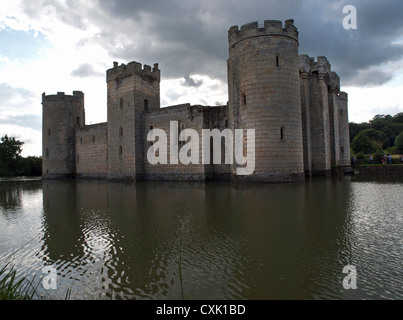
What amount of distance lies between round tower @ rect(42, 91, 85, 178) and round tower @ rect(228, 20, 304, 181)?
69.0 feet

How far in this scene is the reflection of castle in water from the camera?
3.76m

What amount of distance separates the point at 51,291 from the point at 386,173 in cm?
2306

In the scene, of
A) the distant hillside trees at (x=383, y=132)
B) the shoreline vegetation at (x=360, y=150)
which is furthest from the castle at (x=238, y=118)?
the distant hillside trees at (x=383, y=132)

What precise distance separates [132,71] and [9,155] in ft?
60.3

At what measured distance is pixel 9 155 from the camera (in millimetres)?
31094

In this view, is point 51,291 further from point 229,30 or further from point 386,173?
point 386,173

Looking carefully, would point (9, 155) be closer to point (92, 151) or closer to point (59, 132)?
point (59, 132)

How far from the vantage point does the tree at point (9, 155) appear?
101 feet

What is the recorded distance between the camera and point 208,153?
2036 centimetres

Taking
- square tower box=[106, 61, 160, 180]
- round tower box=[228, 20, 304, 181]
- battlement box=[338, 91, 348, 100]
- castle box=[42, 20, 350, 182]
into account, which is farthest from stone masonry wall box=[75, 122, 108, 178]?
battlement box=[338, 91, 348, 100]

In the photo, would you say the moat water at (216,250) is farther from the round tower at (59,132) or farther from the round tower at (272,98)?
the round tower at (59,132)

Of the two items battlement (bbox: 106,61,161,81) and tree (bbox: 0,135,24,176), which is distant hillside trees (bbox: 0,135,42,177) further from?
battlement (bbox: 106,61,161,81)

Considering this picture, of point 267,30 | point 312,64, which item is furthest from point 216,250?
point 312,64

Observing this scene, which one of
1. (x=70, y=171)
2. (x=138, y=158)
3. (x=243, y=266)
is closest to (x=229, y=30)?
(x=138, y=158)
